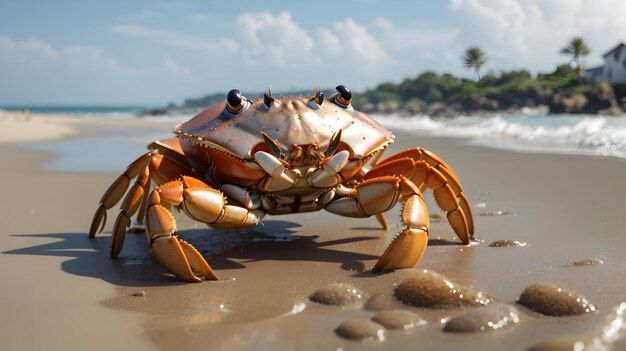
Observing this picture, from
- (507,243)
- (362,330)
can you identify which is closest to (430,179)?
(507,243)

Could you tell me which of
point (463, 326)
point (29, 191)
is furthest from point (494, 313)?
point (29, 191)

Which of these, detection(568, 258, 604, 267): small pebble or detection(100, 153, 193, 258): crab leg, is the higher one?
detection(100, 153, 193, 258): crab leg

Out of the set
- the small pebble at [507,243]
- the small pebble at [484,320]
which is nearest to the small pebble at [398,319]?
the small pebble at [484,320]

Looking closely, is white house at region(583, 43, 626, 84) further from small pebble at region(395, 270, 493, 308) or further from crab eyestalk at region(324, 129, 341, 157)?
small pebble at region(395, 270, 493, 308)

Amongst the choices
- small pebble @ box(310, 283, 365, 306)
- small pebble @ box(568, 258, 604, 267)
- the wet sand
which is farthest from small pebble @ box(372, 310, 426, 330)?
small pebble @ box(568, 258, 604, 267)

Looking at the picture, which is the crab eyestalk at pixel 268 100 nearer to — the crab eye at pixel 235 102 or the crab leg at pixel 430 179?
the crab eye at pixel 235 102

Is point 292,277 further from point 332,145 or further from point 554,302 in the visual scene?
point 554,302
